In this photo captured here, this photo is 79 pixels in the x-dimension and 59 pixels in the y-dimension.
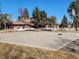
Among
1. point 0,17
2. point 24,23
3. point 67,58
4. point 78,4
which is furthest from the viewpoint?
point 24,23

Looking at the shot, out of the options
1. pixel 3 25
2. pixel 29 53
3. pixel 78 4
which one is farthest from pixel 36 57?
pixel 3 25

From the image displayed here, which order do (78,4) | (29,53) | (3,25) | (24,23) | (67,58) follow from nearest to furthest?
(67,58) → (29,53) → (78,4) → (3,25) → (24,23)

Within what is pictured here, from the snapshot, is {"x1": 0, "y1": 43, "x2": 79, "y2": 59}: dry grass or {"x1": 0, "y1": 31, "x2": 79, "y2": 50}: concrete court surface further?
{"x1": 0, "y1": 31, "x2": 79, "y2": 50}: concrete court surface

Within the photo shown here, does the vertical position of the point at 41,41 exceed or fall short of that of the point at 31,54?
it exceeds it

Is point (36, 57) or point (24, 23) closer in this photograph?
point (36, 57)

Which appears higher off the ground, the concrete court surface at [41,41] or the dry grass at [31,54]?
the concrete court surface at [41,41]

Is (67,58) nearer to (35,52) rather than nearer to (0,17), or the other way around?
(35,52)

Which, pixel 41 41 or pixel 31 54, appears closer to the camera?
pixel 31 54

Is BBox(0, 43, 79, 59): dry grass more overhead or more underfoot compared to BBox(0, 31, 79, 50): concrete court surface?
more underfoot

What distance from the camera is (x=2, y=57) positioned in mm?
10625

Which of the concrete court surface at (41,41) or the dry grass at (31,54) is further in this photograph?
the concrete court surface at (41,41)

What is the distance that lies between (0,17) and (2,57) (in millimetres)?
67763

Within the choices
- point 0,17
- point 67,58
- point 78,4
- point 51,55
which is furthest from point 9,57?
point 0,17

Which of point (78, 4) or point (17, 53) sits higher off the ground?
point (78, 4)
